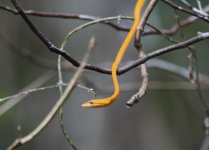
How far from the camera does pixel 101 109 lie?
116 inches

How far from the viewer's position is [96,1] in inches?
117

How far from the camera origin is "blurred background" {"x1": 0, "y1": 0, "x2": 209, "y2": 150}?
2816 mm

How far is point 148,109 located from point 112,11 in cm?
73

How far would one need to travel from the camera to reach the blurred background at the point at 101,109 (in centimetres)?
282

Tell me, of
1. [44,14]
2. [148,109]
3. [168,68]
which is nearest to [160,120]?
[148,109]

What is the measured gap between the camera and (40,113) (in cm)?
289

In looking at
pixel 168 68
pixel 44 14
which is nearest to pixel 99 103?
pixel 44 14

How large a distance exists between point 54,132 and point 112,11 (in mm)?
907

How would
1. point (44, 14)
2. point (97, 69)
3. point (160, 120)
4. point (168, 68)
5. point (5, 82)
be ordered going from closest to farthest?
point (97, 69) < point (44, 14) < point (168, 68) < point (5, 82) < point (160, 120)

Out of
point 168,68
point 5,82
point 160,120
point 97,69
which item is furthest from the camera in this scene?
point 160,120

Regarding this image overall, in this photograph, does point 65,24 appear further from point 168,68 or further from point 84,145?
point 168,68

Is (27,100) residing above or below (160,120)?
above

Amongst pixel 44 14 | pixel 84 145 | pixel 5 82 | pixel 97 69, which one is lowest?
pixel 84 145

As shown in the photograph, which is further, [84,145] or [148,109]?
[148,109]
